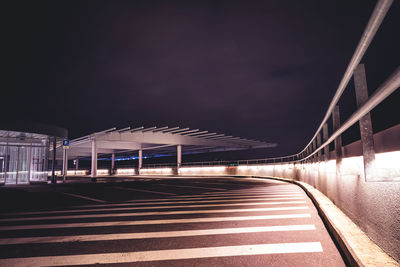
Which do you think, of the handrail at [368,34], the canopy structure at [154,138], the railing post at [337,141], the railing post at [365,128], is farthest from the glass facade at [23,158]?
the railing post at [365,128]

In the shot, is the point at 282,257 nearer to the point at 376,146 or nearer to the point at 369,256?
the point at 369,256

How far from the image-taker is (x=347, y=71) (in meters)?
3.64

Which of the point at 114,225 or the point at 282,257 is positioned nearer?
the point at 282,257

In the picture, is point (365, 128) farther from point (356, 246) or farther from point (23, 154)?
point (23, 154)

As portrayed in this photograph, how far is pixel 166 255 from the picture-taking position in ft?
11.8

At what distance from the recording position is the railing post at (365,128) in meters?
2.92

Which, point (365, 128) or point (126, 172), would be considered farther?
point (126, 172)

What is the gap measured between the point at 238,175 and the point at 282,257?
28469mm

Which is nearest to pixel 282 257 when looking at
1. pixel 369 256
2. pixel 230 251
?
pixel 230 251

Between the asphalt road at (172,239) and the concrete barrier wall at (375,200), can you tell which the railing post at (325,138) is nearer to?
the asphalt road at (172,239)

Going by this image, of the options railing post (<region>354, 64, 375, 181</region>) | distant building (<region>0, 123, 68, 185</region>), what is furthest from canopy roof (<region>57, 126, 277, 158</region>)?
railing post (<region>354, 64, 375, 181</region>)

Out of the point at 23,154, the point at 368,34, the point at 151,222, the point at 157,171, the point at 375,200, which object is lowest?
the point at 157,171

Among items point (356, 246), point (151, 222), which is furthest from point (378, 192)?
point (151, 222)

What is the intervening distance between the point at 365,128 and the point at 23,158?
27.5m
